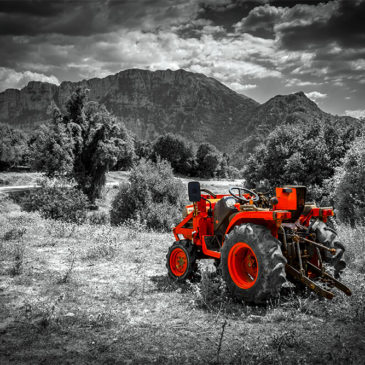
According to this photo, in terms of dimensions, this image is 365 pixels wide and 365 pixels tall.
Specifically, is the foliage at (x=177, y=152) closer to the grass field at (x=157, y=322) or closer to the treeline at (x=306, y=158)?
the treeline at (x=306, y=158)

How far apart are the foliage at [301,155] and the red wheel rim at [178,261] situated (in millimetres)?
19423

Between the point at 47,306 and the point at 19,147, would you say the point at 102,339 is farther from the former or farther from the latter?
the point at 19,147

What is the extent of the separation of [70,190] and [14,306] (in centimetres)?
1598

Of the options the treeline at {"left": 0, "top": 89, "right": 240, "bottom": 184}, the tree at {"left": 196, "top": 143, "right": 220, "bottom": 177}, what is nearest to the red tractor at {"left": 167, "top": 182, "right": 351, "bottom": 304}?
A: the treeline at {"left": 0, "top": 89, "right": 240, "bottom": 184}

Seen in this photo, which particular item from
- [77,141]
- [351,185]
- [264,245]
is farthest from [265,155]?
[264,245]

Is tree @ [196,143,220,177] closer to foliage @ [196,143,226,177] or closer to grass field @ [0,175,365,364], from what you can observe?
foliage @ [196,143,226,177]

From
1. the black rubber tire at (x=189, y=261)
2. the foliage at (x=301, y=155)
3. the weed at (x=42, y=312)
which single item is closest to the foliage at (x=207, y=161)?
the foliage at (x=301, y=155)

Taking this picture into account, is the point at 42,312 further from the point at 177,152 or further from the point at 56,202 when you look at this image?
the point at 177,152

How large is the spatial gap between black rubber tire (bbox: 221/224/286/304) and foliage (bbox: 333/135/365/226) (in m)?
14.2

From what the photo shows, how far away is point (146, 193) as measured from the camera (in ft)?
68.2

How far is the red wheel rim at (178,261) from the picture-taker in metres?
6.60

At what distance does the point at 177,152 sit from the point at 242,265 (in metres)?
79.2

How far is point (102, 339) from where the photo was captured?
13.4 ft

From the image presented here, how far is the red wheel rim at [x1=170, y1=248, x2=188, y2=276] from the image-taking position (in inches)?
260
